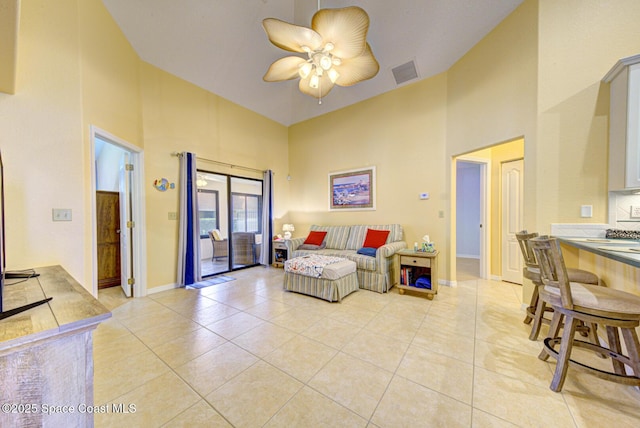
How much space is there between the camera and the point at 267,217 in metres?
5.03

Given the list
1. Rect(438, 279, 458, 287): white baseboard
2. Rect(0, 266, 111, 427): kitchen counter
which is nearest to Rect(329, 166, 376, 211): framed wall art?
Rect(438, 279, 458, 287): white baseboard

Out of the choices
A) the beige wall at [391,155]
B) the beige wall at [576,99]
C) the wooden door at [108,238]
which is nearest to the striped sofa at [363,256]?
the beige wall at [391,155]

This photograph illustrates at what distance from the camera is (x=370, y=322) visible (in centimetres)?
242

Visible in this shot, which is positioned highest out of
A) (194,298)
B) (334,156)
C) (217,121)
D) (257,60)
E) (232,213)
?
(257,60)

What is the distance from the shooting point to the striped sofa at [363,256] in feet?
10.9

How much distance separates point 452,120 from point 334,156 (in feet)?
7.46

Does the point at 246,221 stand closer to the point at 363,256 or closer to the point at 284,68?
the point at 363,256

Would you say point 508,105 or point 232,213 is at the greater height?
point 508,105

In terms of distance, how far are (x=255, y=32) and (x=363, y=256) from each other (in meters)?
3.94

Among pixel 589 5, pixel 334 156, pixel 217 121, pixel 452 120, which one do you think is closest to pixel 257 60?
pixel 217 121

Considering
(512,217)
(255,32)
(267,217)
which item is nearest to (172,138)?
(255,32)

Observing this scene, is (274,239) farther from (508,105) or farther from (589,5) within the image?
(589,5)

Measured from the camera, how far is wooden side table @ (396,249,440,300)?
303 cm

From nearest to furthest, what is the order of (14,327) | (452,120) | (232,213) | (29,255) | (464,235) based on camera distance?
1. (14,327)
2. (29,255)
3. (452,120)
4. (232,213)
5. (464,235)
